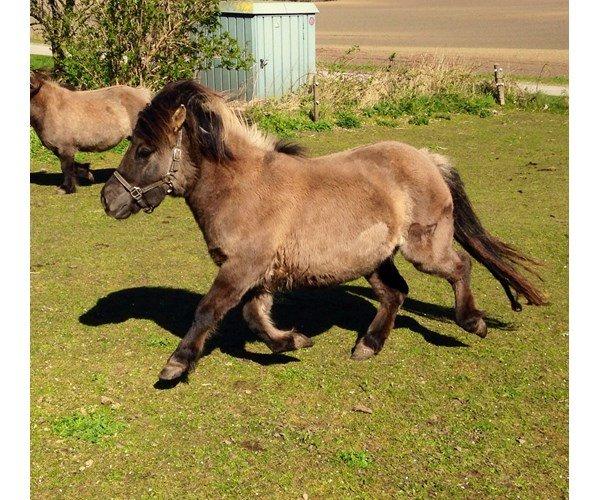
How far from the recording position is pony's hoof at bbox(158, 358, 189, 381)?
575 centimetres

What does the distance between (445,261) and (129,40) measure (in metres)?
12.0

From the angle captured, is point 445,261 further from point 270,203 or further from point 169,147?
point 169,147

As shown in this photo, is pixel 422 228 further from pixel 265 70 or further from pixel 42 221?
pixel 265 70

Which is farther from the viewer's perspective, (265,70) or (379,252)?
(265,70)

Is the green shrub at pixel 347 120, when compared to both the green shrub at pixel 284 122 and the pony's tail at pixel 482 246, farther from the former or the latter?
the pony's tail at pixel 482 246

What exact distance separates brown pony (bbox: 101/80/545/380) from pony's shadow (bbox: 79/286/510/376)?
674 millimetres

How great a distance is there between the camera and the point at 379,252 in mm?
6293

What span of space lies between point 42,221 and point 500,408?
24.2ft

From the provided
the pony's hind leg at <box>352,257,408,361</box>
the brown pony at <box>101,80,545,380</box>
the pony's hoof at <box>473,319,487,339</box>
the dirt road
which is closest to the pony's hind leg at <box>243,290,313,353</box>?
the brown pony at <box>101,80,545,380</box>

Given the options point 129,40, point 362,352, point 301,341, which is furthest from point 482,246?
point 129,40

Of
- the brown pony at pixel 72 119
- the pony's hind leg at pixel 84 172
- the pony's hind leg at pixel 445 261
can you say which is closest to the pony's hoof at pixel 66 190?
the brown pony at pixel 72 119

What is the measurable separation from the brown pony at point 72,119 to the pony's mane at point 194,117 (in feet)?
Answer: 22.9

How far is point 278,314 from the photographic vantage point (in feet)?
25.3

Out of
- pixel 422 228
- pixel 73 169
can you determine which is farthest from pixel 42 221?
pixel 422 228
